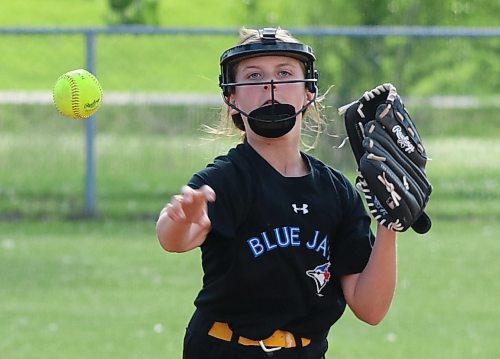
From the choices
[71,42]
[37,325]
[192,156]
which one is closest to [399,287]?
[37,325]

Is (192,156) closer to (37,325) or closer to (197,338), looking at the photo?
(37,325)

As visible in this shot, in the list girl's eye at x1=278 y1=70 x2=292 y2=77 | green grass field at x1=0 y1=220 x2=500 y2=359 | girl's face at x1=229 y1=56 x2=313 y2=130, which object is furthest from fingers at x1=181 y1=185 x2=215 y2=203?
green grass field at x1=0 y1=220 x2=500 y2=359

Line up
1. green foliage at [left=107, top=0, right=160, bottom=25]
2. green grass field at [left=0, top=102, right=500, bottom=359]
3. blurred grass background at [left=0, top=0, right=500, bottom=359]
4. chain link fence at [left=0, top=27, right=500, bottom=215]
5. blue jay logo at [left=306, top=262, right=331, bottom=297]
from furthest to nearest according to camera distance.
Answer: green foliage at [left=107, top=0, right=160, bottom=25] → chain link fence at [left=0, top=27, right=500, bottom=215] → blurred grass background at [left=0, top=0, right=500, bottom=359] → green grass field at [left=0, top=102, right=500, bottom=359] → blue jay logo at [left=306, top=262, right=331, bottom=297]

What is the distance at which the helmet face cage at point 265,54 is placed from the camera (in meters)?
3.49

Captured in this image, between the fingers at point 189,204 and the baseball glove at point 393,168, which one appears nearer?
the fingers at point 189,204

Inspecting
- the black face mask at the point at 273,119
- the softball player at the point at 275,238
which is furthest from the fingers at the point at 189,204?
the black face mask at the point at 273,119

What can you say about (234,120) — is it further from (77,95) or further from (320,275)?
(77,95)

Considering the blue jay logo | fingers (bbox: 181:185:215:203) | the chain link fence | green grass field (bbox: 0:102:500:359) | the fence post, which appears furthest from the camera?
the chain link fence

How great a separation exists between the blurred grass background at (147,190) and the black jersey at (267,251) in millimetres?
3665

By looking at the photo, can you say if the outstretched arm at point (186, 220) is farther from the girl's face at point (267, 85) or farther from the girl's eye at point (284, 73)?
the girl's eye at point (284, 73)

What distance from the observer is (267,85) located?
11.3 ft

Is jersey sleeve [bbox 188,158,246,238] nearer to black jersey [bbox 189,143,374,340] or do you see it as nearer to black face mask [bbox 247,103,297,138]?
black jersey [bbox 189,143,374,340]

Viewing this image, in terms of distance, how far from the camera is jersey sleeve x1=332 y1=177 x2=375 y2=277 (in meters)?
3.55

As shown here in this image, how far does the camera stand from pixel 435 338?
267 inches
